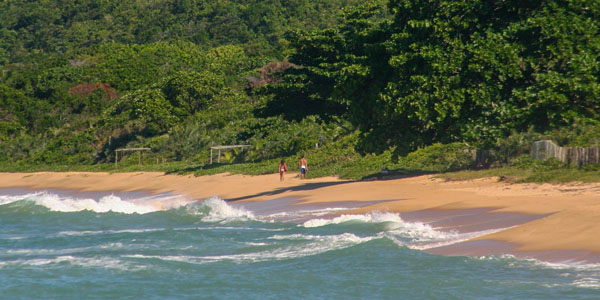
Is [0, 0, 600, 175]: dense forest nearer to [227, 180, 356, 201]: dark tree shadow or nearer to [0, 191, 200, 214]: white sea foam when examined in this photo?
[227, 180, 356, 201]: dark tree shadow

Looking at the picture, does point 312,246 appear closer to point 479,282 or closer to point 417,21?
point 479,282

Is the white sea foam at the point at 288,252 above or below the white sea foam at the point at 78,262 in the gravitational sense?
above

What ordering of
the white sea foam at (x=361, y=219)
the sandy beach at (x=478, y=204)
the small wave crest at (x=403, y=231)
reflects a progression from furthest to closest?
1. the white sea foam at (x=361, y=219)
2. the small wave crest at (x=403, y=231)
3. the sandy beach at (x=478, y=204)

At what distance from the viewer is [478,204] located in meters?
18.4

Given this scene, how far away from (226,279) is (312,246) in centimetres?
296

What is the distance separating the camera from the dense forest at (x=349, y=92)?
2211 centimetres

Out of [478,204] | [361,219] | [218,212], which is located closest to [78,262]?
[361,219]

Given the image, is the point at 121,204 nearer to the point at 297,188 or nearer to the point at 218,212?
the point at 218,212

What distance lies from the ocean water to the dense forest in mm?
5438

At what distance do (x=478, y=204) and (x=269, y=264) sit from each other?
22.5 feet

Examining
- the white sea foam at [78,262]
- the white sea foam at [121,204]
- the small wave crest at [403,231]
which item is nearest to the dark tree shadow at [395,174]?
the white sea foam at [121,204]

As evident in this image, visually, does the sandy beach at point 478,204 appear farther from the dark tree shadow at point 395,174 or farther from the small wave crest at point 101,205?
the small wave crest at point 101,205

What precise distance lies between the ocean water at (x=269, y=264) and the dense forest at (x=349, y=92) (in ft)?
17.8

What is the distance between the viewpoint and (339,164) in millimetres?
35219
